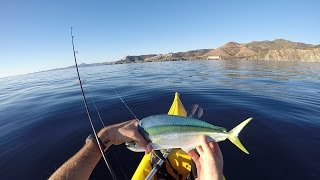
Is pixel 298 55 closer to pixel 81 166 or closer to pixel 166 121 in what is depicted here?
pixel 166 121

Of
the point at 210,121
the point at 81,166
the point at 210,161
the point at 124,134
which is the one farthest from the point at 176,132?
the point at 210,121

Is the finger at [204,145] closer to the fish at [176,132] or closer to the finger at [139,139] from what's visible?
the fish at [176,132]

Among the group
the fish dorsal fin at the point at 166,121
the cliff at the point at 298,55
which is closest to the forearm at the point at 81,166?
the fish dorsal fin at the point at 166,121

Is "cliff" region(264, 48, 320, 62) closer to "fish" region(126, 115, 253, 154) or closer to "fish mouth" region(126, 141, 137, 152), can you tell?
"fish" region(126, 115, 253, 154)

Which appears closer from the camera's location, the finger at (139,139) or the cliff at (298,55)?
the finger at (139,139)

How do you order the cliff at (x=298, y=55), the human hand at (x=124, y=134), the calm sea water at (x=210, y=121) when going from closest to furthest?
the human hand at (x=124, y=134)
the calm sea water at (x=210, y=121)
the cliff at (x=298, y=55)

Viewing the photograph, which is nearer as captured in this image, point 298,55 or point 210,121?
point 210,121

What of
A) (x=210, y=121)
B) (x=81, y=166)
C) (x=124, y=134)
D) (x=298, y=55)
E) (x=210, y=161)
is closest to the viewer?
(x=210, y=161)

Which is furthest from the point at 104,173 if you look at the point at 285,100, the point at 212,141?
the point at 285,100
